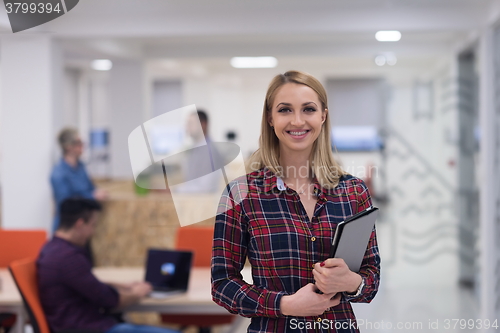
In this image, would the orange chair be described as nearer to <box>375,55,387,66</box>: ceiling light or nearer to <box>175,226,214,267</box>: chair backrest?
<box>175,226,214,267</box>: chair backrest

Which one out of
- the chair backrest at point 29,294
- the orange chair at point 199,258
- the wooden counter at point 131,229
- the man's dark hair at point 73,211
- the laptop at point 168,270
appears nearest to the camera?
the chair backrest at point 29,294

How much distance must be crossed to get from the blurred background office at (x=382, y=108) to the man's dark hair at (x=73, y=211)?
3.12 ft

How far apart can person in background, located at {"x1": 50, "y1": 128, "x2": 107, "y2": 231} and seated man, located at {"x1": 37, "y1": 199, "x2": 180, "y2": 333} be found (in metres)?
1.83

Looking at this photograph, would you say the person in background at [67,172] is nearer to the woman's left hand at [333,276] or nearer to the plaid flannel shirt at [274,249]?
the plaid flannel shirt at [274,249]

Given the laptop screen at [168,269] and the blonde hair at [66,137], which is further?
the blonde hair at [66,137]

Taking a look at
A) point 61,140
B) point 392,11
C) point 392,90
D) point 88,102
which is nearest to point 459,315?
point 392,90

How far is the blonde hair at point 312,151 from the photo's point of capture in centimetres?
129

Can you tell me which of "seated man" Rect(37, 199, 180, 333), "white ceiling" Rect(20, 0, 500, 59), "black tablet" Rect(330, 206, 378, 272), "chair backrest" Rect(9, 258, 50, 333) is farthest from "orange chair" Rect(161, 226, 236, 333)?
"black tablet" Rect(330, 206, 378, 272)

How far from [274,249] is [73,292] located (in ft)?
5.27

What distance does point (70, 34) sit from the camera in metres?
4.29

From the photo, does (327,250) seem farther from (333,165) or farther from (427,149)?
(427,149)

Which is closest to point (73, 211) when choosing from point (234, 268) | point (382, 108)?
point (234, 268)

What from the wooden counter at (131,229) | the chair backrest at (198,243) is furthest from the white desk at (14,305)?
the wooden counter at (131,229)

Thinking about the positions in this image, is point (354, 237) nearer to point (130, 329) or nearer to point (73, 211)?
point (130, 329)
